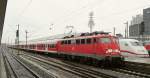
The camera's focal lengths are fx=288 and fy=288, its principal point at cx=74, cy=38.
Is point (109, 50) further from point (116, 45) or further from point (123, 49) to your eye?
point (123, 49)

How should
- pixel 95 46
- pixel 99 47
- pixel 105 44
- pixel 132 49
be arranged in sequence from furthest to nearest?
pixel 132 49 → pixel 95 46 → pixel 99 47 → pixel 105 44

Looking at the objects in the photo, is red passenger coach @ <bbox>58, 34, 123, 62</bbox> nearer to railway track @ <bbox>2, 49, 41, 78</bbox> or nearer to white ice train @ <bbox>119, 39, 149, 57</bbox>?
white ice train @ <bbox>119, 39, 149, 57</bbox>

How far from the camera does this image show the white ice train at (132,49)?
30138mm

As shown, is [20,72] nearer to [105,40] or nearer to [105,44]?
[105,44]

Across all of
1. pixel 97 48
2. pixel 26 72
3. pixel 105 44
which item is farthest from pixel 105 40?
pixel 26 72

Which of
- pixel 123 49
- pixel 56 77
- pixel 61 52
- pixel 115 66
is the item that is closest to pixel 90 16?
pixel 61 52

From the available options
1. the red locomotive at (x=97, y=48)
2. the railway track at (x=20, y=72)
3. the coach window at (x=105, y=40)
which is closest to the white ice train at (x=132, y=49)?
the red locomotive at (x=97, y=48)

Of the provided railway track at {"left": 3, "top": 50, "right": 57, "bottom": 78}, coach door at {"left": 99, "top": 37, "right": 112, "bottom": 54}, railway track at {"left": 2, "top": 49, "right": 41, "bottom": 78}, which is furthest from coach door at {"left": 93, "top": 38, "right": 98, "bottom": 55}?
railway track at {"left": 2, "top": 49, "right": 41, "bottom": 78}

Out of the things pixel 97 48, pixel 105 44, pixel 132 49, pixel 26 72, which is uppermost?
pixel 105 44

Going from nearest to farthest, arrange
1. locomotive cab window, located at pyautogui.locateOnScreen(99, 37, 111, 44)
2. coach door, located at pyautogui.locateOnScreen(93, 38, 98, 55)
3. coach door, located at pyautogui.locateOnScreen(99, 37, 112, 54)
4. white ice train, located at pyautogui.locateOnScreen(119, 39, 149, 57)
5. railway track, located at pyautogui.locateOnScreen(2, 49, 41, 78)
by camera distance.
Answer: railway track, located at pyautogui.locateOnScreen(2, 49, 41, 78) < coach door, located at pyautogui.locateOnScreen(99, 37, 112, 54) < locomotive cab window, located at pyautogui.locateOnScreen(99, 37, 111, 44) < coach door, located at pyautogui.locateOnScreen(93, 38, 98, 55) < white ice train, located at pyautogui.locateOnScreen(119, 39, 149, 57)

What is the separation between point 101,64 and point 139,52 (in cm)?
670

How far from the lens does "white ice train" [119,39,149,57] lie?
3014 centimetres

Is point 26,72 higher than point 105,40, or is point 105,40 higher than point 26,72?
point 105,40

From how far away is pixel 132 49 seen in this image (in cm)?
3045
